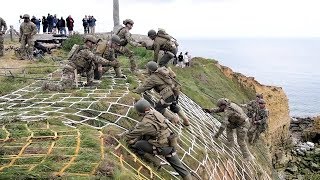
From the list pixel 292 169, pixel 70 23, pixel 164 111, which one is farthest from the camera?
pixel 70 23

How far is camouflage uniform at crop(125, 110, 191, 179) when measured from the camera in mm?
7977

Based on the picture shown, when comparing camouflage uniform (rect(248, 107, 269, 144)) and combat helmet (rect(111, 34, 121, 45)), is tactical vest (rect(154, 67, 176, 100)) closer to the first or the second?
combat helmet (rect(111, 34, 121, 45))

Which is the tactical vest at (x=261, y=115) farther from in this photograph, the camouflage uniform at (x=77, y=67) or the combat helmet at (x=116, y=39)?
the camouflage uniform at (x=77, y=67)

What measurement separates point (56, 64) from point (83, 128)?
9488mm

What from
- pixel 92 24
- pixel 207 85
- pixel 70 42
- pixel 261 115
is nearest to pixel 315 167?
pixel 207 85

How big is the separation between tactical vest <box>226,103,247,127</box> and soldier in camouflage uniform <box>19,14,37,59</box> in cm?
905

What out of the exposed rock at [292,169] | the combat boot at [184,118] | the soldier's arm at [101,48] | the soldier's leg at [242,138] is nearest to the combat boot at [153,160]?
the combat boot at [184,118]

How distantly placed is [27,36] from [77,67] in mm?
6307

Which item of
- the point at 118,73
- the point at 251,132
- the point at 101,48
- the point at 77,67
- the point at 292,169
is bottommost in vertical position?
the point at 292,169

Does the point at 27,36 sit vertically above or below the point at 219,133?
above

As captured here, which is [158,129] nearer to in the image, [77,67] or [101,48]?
[77,67]

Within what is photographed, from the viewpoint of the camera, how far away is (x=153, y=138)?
8148 millimetres

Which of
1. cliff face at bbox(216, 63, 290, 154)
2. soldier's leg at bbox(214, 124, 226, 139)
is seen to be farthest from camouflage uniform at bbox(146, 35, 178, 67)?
cliff face at bbox(216, 63, 290, 154)

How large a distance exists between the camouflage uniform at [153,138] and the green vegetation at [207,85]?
A: 9987 mm
